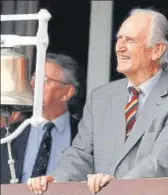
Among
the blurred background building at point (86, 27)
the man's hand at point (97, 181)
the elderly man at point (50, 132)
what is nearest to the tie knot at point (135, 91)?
the man's hand at point (97, 181)

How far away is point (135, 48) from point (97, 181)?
2.40ft

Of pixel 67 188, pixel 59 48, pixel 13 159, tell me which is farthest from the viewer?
pixel 59 48

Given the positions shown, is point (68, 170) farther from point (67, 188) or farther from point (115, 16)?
point (115, 16)

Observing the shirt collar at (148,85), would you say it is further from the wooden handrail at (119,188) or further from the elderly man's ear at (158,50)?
the wooden handrail at (119,188)

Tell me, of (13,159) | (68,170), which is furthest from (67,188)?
(13,159)

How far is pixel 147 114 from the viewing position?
5.22m

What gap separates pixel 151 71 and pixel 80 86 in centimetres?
114

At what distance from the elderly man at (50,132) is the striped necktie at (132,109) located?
33.6 inches

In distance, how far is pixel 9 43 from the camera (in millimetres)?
5723

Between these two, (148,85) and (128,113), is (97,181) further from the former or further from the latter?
(148,85)

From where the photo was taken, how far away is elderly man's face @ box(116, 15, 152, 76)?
17.5ft

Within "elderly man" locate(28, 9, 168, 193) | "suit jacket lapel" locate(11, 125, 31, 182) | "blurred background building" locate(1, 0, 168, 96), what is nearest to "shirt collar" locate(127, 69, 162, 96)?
"elderly man" locate(28, 9, 168, 193)

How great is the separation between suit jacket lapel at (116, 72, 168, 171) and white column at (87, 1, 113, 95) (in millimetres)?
1270

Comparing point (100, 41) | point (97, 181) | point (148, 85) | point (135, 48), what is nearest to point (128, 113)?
point (148, 85)
